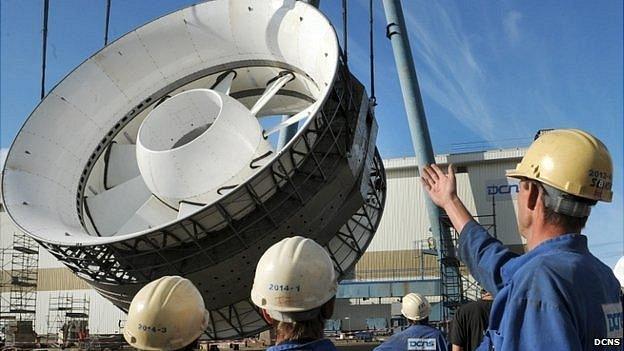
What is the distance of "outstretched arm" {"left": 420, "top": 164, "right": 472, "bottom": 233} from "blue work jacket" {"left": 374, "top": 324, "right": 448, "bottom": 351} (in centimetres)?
243

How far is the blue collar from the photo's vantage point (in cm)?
202

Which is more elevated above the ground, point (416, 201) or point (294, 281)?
point (416, 201)

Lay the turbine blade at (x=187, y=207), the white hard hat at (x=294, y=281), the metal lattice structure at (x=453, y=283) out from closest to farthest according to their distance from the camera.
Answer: the white hard hat at (x=294, y=281)
the turbine blade at (x=187, y=207)
the metal lattice structure at (x=453, y=283)

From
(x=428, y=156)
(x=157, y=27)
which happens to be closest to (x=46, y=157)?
(x=157, y=27)

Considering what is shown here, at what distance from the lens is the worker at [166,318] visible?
8.48 ft

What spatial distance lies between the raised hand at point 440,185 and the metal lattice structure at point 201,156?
8291 mm

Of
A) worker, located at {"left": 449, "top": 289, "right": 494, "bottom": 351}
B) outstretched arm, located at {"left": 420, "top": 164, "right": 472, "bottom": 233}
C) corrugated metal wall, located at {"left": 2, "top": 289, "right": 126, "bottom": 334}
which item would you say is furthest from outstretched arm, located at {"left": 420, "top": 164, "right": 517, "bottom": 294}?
corrugated metal wall, located at {"left": 2, "top": 289, "right": 126, "bottom": 334}

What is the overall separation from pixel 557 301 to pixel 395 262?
1229 inches

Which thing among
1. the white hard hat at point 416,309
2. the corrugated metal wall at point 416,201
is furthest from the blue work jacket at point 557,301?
the corrugated metal wall at point 416,201

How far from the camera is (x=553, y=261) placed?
192cm

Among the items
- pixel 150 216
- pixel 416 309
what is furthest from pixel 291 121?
pixel 416 309

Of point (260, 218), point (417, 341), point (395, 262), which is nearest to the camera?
point (417, 341)

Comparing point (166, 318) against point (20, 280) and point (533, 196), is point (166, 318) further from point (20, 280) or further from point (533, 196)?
point (20, 280)

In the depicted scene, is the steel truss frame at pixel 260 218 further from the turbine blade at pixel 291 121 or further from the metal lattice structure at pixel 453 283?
the metal lattice structure at pixel 453 283
